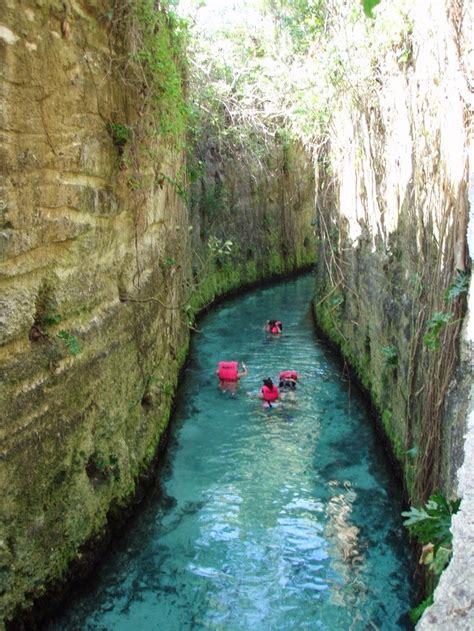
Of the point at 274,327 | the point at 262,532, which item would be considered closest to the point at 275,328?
the point at 274,327

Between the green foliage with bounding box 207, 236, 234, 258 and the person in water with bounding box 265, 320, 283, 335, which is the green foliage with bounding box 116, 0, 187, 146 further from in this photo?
the person in water with bounding box 265, 320, 283, 335

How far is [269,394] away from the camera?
355 inches

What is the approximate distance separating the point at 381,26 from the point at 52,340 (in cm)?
473

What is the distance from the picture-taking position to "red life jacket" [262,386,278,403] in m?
9.01

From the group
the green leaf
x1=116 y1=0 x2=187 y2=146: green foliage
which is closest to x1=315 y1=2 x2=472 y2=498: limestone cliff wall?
the green leaf

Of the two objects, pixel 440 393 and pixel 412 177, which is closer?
pixel 440 393

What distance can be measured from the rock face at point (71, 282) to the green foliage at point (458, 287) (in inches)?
109

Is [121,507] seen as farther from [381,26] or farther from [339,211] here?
[339,211]

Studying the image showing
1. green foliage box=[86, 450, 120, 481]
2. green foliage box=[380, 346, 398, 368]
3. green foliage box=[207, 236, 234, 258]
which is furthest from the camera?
green foliage box=[207, 236, 234, 258]

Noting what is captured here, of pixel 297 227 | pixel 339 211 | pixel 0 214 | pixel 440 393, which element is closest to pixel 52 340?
pixel 0 214

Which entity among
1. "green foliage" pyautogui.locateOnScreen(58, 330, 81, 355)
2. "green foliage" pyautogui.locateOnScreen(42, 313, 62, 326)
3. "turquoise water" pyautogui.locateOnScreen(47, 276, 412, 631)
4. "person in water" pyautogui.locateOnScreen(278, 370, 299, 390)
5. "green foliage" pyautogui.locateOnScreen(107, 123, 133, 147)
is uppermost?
"green foliage" pyautogui.locateOnScreen(107, 123, 133, 147)

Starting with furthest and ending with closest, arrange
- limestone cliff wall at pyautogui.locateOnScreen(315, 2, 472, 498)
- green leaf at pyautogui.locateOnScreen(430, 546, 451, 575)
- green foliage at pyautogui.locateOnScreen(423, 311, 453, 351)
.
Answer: limestone cliff wall at pyautogui.locateOnScreen(315, 2, 472, 498) → green foliage at pyautogui.locateOnScreen(423, 311, 453, 351) → green leaf at pyautogui.locateOnScreen(430, 546, 451, 575)

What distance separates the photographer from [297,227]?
2180cm

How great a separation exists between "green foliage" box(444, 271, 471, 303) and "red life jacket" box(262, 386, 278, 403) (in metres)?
5.11
